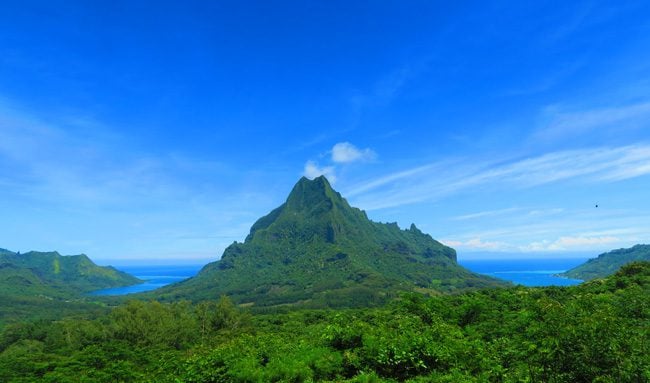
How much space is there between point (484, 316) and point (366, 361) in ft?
109

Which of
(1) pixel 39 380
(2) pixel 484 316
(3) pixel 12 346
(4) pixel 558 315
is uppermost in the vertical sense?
(4) pixel 558 315

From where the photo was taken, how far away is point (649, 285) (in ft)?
183

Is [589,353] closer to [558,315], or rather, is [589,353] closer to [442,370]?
[558,315]

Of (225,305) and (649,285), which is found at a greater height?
(649,285)

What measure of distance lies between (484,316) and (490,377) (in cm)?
3312

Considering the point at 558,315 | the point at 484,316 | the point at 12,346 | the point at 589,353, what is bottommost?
the point at 12,346

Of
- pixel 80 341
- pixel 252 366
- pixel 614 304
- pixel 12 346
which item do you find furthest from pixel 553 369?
pixel 12 346

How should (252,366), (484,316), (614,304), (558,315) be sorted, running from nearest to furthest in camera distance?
(558,315) < (252,366) < (614,304) < (484,316)

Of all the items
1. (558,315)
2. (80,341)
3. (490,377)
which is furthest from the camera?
(80,341)

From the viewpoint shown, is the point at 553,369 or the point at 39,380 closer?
the point at 553,369

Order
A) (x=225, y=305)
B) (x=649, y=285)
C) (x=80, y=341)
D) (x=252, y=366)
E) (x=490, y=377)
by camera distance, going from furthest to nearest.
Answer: (x=225, y=305) < (x=80, y=341) < (x=649, y=285) < (x=252, y=366) < (x=490, y=377)

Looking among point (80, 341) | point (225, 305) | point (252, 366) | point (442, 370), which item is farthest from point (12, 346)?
point (442, 370)

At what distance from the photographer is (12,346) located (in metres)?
95.2

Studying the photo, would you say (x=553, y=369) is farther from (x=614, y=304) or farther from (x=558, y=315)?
(x=614, y=304)
